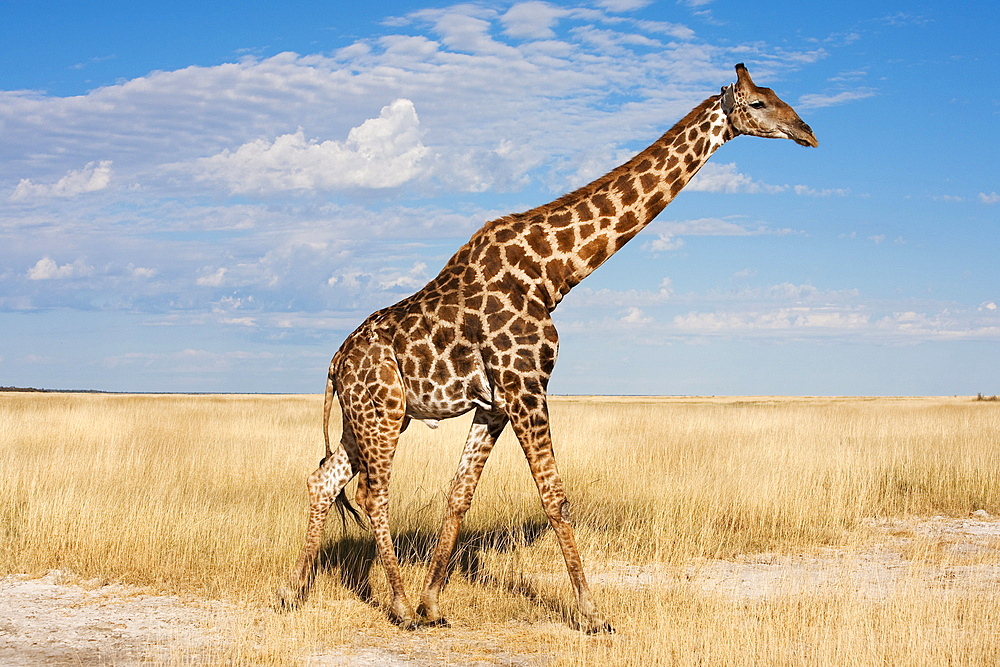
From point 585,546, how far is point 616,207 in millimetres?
4022

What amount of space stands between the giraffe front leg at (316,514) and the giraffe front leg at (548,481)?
193cm

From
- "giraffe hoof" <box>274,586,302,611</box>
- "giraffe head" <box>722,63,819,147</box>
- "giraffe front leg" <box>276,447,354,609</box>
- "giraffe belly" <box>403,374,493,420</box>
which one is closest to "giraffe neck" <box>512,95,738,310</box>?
"giraffe head" <box>722,63,819,147</box>

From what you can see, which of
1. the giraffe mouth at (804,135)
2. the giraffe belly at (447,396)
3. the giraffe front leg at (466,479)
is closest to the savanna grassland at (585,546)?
the giraffe front leg at (466,479)

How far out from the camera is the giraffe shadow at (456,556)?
795cm

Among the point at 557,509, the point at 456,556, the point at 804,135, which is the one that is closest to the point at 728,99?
the point at 804,135

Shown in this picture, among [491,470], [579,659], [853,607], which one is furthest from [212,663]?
[491,470]

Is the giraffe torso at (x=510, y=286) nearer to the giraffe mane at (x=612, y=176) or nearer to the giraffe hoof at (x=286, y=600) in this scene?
the giraffe mane at (x=612, y=176)

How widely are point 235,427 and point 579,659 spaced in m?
18.3

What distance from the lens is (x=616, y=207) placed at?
7453mm

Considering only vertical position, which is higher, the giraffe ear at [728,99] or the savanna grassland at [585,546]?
the giraffe ear at [728,99]

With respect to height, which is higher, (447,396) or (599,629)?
(447,396)

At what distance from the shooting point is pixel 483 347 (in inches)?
275

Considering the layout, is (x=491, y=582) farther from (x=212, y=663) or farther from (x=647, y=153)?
(x=647, y=153)

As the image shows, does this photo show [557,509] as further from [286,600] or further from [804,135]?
[804,135]
